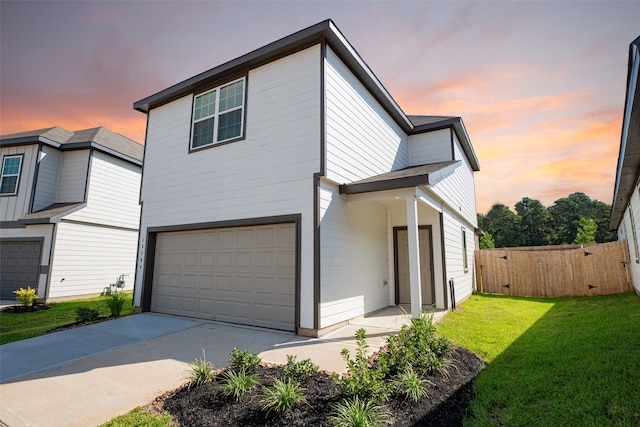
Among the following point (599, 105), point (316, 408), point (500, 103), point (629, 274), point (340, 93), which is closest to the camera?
point (316, 408)

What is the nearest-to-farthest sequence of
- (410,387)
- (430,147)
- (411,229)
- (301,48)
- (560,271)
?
(410,387) → (411,229) → (301,48) → (430,147) → (560,271)

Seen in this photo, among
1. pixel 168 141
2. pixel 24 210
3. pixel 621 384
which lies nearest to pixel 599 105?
pixel 621 384

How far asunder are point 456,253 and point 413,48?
631 centimetres

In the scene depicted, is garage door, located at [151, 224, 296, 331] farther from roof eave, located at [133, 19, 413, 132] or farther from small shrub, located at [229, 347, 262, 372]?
roof eave, located at [133, 19, 413, 132]

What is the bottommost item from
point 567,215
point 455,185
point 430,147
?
point 455,185

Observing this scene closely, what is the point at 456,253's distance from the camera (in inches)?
402

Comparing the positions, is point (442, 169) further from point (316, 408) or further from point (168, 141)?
point (168, 141)

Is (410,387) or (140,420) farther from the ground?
(410,387)

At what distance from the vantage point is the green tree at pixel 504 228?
44.1m

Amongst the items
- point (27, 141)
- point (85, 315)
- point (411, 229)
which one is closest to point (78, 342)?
point (85, 315)

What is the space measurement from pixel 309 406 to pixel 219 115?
7247mm

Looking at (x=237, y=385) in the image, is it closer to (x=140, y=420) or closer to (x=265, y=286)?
(x=140, y=420)

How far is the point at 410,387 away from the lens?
3.27 meters

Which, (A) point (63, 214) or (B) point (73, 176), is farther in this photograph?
(B) point (73, 176)
